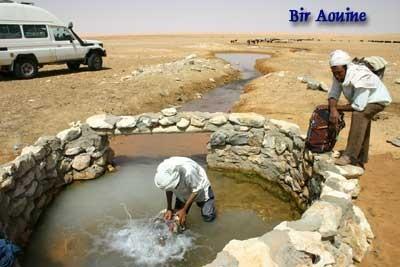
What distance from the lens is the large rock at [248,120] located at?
6.72 metres

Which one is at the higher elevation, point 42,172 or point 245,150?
point 42,172

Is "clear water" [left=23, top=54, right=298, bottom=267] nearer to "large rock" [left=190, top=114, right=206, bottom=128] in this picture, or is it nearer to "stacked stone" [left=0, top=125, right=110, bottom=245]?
"stacked stone" [left=0, top=125, right=110, bottom=245]

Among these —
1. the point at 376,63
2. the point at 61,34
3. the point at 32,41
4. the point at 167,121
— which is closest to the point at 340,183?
the point at 376,63

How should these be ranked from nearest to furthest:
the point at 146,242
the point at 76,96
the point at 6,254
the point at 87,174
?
the point at 6,254 → the point at 146,242 → the point at 87,174 → the point at 76,96

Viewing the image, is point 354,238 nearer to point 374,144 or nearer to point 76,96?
point 374,144

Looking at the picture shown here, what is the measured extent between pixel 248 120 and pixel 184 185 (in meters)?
2.51

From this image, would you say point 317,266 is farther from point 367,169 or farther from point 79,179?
point 79,179

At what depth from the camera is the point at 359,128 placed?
5.06 meters

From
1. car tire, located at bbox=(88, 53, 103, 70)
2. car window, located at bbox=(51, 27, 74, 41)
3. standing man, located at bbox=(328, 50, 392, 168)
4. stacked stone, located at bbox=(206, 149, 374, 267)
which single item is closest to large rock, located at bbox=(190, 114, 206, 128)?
standing man, located at bbox=(328, 50, 392, 168)

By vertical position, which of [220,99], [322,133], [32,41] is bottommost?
[220,99]

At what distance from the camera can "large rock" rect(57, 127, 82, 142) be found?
647 centimetres

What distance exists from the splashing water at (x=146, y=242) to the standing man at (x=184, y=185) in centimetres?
25

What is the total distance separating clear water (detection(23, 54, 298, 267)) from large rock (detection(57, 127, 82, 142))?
2.70 feet

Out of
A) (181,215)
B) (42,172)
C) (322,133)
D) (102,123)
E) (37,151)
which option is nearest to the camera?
(181,215)
